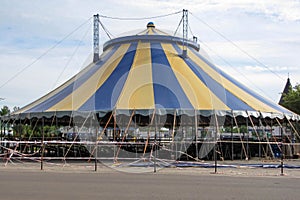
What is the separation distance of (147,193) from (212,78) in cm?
1278

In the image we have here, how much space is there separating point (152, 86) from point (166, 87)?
1.88ft

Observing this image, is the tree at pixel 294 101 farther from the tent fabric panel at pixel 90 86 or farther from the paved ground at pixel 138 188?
the paved ground at pixel 138 188

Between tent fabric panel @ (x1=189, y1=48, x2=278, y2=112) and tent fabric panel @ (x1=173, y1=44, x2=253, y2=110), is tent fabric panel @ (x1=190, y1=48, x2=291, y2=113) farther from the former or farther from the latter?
tent fabric panel @ (x1=173, y1=44, x2=253, y2=110)

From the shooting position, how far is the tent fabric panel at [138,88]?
63.2ft

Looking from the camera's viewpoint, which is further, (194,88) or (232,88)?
(232,88)

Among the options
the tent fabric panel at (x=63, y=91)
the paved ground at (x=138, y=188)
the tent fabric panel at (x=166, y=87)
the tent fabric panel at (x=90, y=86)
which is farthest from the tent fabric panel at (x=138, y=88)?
the paved ground at (x=138, y=188)

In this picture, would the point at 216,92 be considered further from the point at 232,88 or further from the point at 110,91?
the point at 110,91

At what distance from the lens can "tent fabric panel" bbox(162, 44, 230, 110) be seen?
19.6 m

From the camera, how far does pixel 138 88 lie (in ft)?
65.6

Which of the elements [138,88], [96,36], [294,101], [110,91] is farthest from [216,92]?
[294,101]

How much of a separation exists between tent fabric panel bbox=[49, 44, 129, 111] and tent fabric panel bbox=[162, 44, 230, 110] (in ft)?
8.52

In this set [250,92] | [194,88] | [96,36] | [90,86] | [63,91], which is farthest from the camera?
[96,36]

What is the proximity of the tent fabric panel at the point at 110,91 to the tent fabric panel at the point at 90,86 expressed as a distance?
243 millimetres

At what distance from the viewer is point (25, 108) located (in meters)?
22.3
